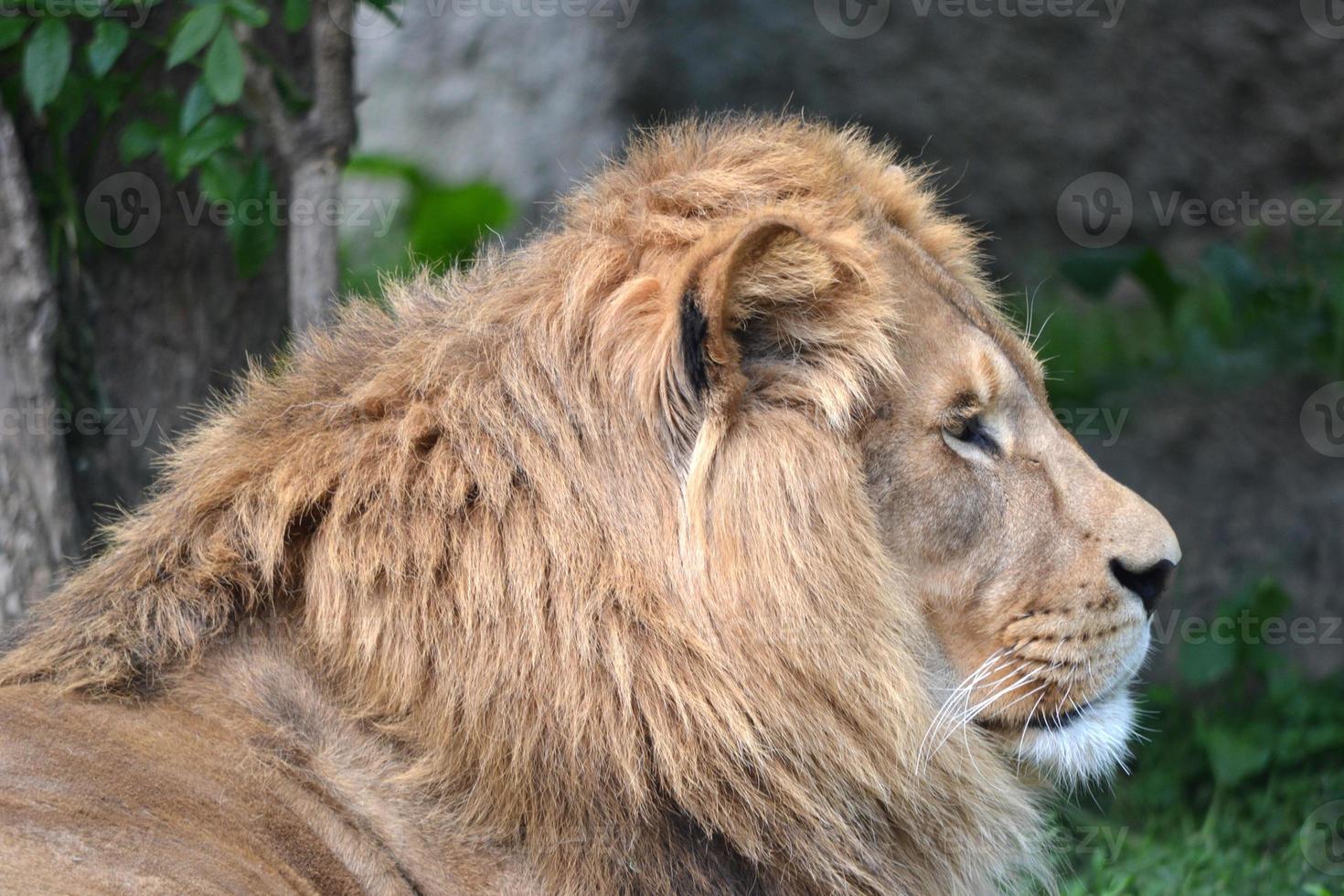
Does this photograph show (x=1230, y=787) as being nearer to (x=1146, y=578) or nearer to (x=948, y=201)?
(x=1146, y=578)

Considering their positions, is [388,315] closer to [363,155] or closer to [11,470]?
[11,470]

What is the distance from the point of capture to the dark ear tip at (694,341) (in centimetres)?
250

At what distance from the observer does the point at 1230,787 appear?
4.80m

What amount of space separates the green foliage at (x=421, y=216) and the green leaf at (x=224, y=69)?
14.5ft

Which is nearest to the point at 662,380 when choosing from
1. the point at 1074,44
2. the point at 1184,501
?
the point at 1184,501

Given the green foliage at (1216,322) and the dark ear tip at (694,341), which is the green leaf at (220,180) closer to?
the dark ear tip at (694,341)

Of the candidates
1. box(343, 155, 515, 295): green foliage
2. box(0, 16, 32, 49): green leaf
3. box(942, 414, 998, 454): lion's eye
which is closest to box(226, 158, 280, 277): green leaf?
box(0, 16, 32, 49): green leaf

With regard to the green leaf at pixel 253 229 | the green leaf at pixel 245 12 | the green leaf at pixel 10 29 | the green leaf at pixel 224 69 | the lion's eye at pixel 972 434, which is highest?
the green leaf at pixel 10 29

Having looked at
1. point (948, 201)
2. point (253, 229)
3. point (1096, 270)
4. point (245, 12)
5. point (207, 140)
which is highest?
→ point (245, 12)

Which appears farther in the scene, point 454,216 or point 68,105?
point 454,216

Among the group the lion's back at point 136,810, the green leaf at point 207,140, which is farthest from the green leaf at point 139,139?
the lion's back at point 136,810

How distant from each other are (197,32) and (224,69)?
0.35 ft

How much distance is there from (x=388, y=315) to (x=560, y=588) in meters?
0.87

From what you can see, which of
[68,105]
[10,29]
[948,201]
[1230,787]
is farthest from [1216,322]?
[10,29]
